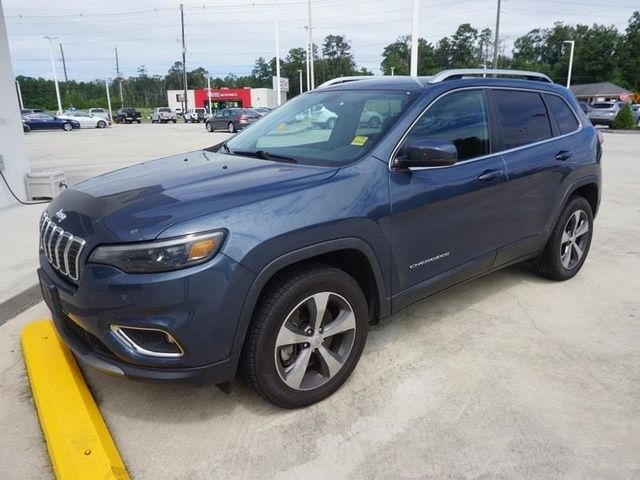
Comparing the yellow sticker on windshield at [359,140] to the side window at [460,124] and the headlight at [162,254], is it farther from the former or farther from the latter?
the headlight at [162,254]

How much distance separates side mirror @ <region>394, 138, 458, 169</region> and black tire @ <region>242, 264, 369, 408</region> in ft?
2.50

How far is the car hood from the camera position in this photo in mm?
2328

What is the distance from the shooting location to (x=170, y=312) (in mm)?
2238

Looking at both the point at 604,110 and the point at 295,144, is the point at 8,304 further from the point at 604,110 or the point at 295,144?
the point at 604,110

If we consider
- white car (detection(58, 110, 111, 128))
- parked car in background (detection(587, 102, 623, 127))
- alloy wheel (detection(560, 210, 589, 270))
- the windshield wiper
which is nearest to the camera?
the windshield wiper

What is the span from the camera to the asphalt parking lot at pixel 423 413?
2.40 metres

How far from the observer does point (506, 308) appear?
411 centimetres

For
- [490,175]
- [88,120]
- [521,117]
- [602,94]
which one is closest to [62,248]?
[490,175]

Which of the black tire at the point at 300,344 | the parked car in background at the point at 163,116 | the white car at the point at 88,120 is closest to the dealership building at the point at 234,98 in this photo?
the parked car in background at the point at 163,116

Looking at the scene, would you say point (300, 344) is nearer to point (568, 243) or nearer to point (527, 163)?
point (527, 163)

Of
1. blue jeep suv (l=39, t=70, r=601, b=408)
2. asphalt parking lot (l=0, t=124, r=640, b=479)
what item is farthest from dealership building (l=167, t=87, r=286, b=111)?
asphalt parking lot (l=0, t=124, r=640, b=479)

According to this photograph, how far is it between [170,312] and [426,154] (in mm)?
1610

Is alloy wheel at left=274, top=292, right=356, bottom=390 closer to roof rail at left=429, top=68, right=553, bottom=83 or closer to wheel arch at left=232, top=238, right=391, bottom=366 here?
wheel arch at left=232, top=238, right=391, bottom=366

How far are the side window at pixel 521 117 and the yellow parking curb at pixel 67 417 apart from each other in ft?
10.4
